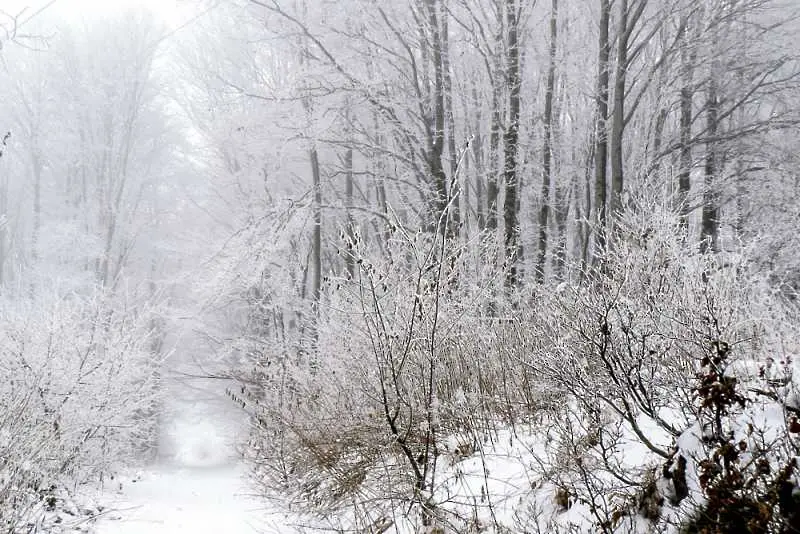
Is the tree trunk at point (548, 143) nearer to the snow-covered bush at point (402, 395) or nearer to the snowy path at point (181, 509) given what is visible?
the snow-covered bush at point (402, 395)

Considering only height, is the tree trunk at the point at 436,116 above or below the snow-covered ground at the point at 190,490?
above

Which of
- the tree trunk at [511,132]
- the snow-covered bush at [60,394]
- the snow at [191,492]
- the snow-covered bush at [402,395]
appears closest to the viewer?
the snow-covered bush at [402,395]

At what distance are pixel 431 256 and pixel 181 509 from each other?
6568 millimetres

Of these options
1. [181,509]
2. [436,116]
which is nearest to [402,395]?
[181,509]

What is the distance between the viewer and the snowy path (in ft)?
23.3

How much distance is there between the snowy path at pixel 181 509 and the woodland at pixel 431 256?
1.60 feet

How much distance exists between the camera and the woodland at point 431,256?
137 inches

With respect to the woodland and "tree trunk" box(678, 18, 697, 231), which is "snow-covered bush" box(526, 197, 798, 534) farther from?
"tree trunk" box(678, 18, 697, 231)

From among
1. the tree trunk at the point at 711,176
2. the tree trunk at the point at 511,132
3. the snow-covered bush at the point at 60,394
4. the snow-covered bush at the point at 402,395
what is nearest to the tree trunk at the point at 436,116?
the tree trunk at the point at 511,132

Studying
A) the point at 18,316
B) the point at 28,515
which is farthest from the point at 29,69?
the point at 28,515

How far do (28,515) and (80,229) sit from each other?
14142mm

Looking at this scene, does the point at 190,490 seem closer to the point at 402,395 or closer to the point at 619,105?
the point at 402,395

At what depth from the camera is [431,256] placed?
4164 mm

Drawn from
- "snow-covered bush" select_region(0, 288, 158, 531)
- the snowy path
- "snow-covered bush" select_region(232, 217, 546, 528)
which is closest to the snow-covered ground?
the snowy path
